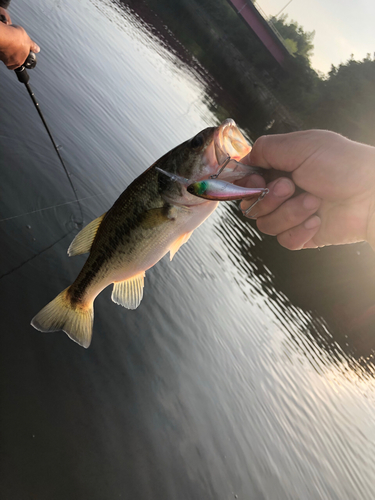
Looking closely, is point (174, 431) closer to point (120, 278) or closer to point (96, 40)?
point (120, 278)

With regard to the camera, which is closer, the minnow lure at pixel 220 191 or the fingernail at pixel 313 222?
the minnow lure at pixel 220 191

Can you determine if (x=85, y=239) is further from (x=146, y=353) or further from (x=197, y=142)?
(x=146, y=353)

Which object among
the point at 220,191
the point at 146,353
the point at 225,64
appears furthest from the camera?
the point at 225,64

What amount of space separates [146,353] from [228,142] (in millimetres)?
5759

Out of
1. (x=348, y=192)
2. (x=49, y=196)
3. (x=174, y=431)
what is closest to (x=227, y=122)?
(x=348, y=192)

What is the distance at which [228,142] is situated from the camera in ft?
9.37

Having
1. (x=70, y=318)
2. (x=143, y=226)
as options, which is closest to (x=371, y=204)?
(x=143, y=226)

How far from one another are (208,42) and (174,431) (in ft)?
170

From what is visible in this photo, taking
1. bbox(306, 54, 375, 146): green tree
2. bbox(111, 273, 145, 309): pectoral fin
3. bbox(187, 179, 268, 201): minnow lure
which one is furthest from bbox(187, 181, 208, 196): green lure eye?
bbox(306, 54, 375, 146): green tree

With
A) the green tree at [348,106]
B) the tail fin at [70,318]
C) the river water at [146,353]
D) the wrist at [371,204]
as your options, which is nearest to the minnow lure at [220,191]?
the wrist at [371,204]

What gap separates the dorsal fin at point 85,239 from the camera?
11.2 feet

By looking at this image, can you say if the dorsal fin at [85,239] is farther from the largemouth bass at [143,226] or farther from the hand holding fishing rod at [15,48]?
the hand holding fishing rod at [15,48]

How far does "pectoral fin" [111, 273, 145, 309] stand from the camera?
3.39 meters

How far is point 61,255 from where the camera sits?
7301 millimetres
